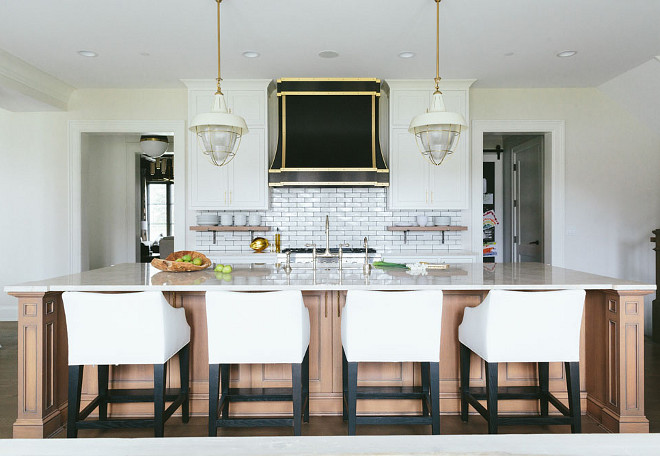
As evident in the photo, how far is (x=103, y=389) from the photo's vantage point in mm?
2586

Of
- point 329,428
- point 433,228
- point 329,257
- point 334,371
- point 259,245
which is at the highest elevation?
point 433,228

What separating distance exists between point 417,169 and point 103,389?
3734 millimetres

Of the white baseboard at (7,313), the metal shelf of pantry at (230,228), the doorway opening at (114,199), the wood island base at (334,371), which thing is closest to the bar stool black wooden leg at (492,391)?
the wood island base at (334,371)

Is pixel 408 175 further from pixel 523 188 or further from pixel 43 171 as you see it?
pixel 43 171

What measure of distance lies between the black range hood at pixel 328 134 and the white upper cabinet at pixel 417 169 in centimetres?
20

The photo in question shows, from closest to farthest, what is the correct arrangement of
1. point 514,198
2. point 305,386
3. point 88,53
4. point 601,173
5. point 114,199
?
point 305,386
point 88,53
point 601,173
point 514,198
point 114,199

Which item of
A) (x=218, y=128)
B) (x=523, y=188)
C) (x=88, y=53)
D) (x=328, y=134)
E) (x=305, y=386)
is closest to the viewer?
(x=305, y=386)

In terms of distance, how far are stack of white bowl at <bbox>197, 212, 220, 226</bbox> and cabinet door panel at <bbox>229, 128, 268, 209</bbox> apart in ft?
0.95

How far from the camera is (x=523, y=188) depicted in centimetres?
648

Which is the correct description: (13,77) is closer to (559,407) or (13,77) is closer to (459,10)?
(459,10)

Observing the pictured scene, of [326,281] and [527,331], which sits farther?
[326,281]

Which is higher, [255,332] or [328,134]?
[328,134]

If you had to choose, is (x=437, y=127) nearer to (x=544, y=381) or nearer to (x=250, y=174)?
(x=544, y=381)

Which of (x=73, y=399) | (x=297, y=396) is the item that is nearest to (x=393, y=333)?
(x=297, y=396)
